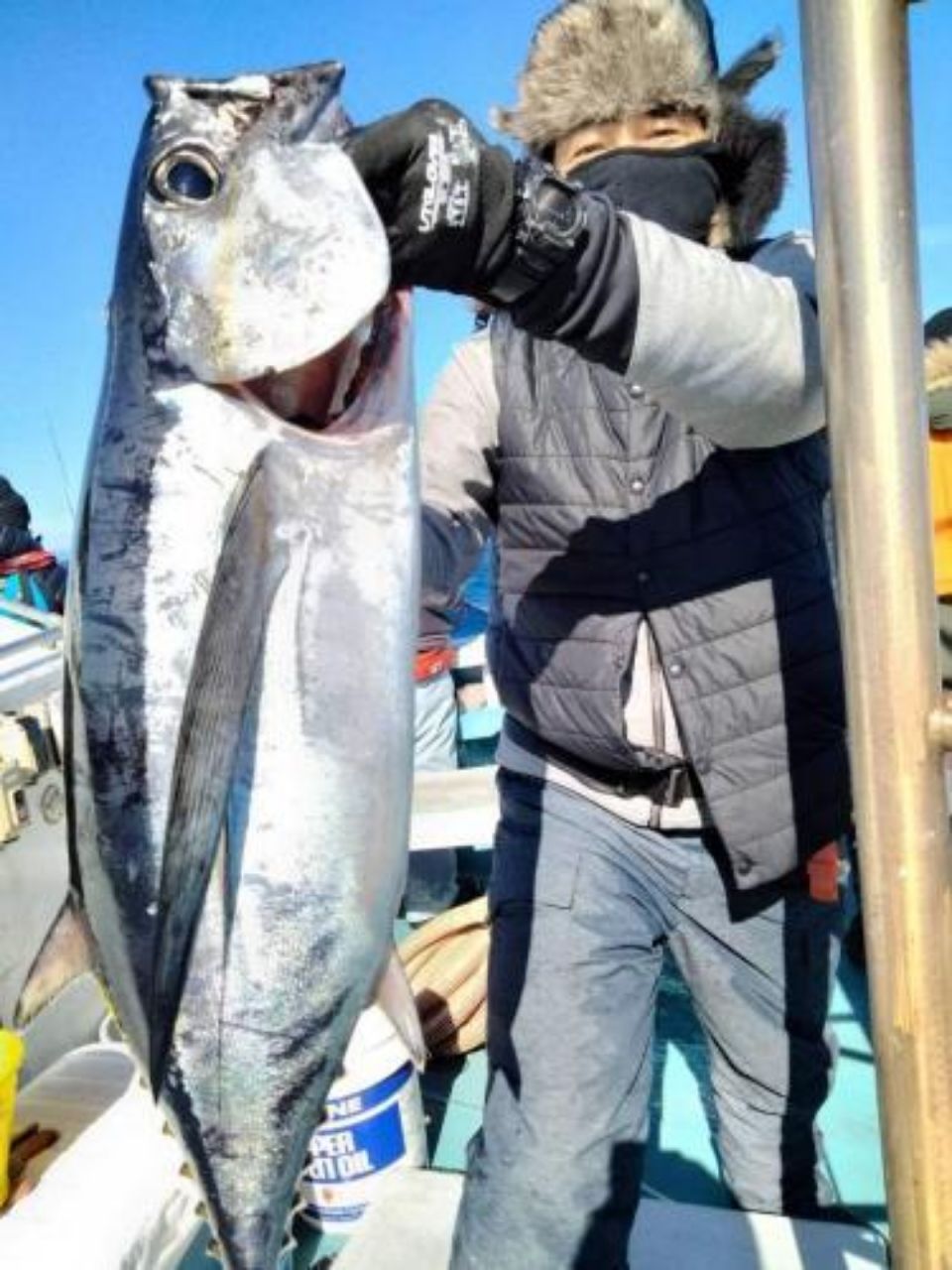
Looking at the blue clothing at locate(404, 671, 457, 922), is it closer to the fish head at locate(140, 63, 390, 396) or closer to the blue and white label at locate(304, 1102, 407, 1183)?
the blue and white label at locate(304, 1102, 407, 1183)

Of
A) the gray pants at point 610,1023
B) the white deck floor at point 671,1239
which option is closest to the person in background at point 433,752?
the white deck floor at point 671,1239

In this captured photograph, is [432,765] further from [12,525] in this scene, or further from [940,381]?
[12,525]

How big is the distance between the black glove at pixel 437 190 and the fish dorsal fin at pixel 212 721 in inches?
13.0

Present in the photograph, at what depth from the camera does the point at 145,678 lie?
4.17 ft

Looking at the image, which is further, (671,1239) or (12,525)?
(12,525)

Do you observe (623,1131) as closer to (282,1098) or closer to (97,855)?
(282,1098)

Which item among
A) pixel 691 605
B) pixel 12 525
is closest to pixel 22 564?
pixel 12 525

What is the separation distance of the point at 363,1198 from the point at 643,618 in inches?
77.5

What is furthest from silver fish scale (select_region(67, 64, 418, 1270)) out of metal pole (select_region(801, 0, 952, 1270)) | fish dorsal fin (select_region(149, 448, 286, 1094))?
metal pole (select_region(801, 0, 952, 1270))

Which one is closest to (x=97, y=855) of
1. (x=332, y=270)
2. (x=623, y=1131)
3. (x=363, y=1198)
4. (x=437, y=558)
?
(x=332, y=270)

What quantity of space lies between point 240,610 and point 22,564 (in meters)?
7.64

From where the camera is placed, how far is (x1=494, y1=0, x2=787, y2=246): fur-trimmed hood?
223 cm

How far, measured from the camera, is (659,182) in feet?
7.21

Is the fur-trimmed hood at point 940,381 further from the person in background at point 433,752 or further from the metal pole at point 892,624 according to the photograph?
the metal pole at point 892,624
